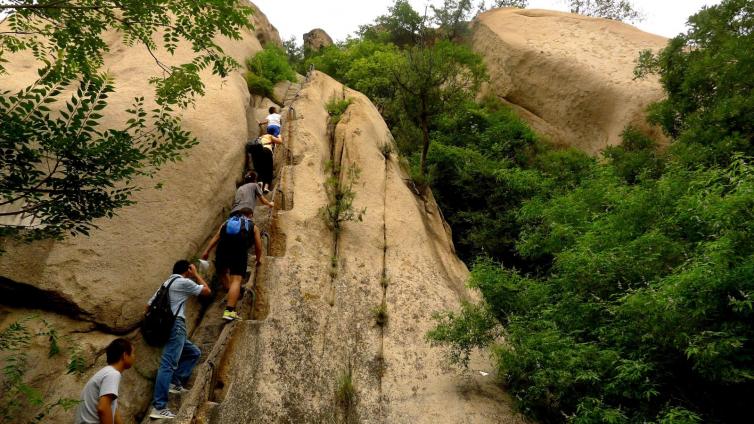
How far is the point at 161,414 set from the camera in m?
7.24

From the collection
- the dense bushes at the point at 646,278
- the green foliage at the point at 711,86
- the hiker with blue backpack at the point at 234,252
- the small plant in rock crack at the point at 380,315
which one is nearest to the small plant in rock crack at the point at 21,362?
the hiker with blue backpack at the point at 234,252

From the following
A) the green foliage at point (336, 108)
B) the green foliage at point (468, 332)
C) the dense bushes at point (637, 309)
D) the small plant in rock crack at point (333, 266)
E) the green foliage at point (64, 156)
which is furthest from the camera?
the green foliage at point (336, 108)

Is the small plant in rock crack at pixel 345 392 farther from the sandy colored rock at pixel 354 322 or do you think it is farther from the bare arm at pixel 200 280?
the bare arm at pixel 200 280

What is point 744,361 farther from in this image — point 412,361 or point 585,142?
point 585,142

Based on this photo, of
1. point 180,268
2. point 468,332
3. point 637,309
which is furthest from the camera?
point 468,332

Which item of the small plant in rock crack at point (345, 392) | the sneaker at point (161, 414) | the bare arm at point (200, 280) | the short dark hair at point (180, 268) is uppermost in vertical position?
the short dark hair at point (180, 268)

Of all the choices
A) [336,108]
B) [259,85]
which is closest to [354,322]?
[336,108]

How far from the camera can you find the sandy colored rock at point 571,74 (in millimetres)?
21453

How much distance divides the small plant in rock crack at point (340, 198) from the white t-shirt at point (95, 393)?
18.5 ft

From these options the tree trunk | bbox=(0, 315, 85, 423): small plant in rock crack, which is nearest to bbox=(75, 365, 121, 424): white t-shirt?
bbox=(0, 315, 85, 423): small plant in rock crack

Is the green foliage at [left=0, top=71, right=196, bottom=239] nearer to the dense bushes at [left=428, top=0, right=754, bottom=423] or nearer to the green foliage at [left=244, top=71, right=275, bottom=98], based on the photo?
the dense bushes at [left=428, top=0, right=754, bottom=423]

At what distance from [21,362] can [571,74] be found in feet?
72.6

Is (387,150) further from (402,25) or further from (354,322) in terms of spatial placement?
(402,25)

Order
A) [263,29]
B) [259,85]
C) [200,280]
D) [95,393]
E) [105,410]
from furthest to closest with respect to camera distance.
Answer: [263,29] → [259,85] → [200,280] → [95,393] → [105,410]
